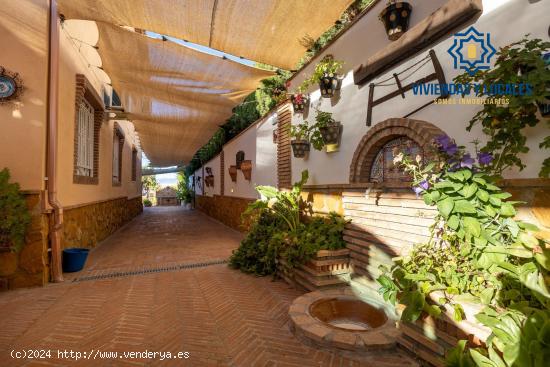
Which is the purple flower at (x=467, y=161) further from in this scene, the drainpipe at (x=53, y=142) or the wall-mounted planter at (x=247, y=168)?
the wall-mounted planter at (x=247, y=168)

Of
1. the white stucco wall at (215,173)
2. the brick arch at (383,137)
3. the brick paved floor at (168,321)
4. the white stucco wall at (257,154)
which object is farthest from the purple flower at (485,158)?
the white stucco wall at (215,173)

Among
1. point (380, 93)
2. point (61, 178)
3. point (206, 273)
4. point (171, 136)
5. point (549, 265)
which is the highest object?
point (171, 136)

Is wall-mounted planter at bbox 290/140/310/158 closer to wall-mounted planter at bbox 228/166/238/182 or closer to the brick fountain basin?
the brick fountain basin

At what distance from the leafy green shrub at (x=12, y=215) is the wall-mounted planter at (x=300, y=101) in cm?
482

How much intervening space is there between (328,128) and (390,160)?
121cm

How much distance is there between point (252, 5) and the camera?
12.0 ft

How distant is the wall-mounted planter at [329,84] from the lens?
4.50 meters

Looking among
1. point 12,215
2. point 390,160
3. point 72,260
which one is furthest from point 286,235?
point 12,215

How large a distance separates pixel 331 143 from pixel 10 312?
494 cm

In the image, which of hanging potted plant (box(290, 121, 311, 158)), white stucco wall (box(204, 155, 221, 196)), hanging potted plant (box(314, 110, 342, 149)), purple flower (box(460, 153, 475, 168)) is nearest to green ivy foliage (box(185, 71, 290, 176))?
white stucco wall (box(204, 155, 221, 196))

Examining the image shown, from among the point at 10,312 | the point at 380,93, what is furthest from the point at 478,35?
the point at 10,312

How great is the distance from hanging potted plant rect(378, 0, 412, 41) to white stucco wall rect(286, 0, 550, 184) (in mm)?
87

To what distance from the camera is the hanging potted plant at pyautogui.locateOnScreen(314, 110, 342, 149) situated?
4.46m

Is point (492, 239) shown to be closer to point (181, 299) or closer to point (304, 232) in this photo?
point (304, 232)
